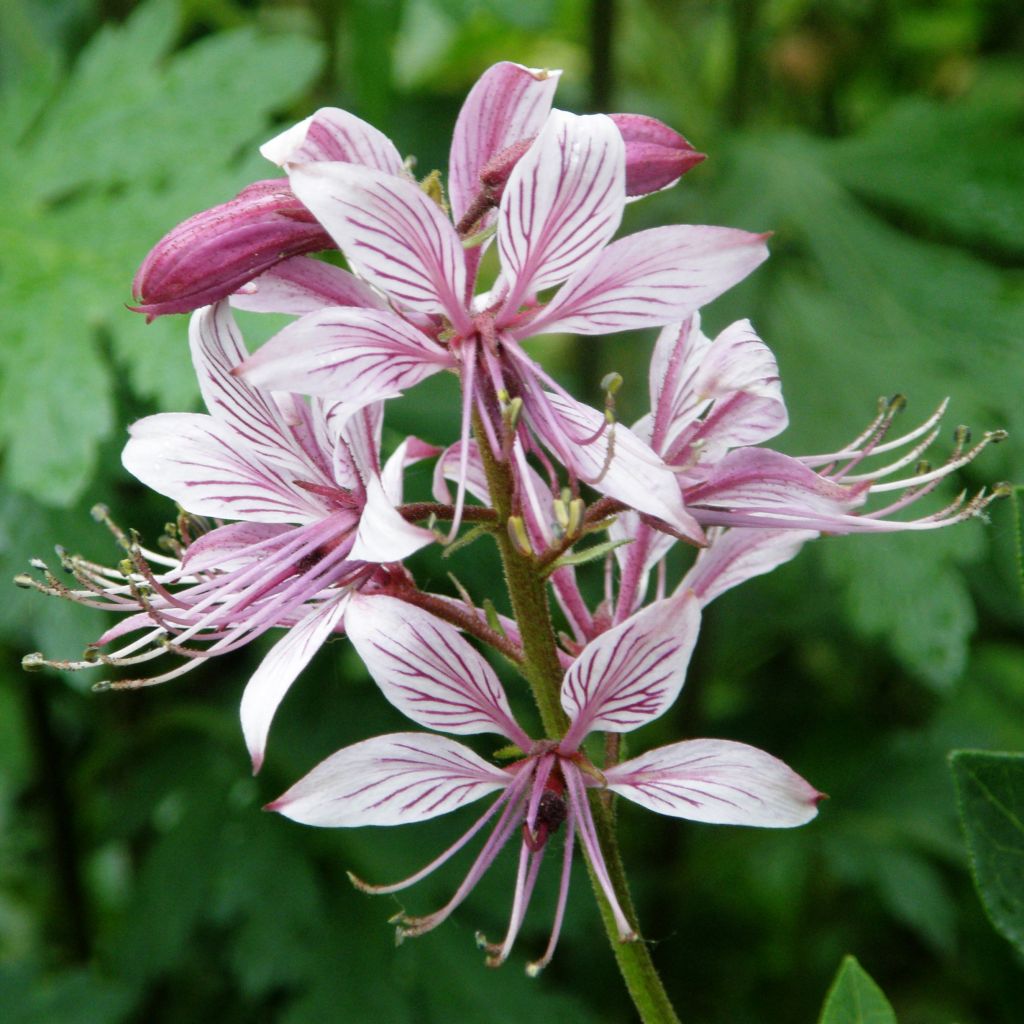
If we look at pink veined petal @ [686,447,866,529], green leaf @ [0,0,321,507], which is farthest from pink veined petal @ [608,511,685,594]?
green leaf @ [0,0,321,507]

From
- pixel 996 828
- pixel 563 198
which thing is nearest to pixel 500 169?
pixel 563 198

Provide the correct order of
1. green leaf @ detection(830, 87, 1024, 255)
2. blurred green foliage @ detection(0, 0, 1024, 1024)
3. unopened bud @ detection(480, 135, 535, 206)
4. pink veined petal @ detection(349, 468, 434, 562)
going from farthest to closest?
green leaf @ detection(830, 87, 1024, 255) < blurred green foliage @ detection(0, 0, 1024, 1024) < unopened bud @ detection(480, 135, 535, 206) < pink veined petal @ detection(349, 468, 434, 562)

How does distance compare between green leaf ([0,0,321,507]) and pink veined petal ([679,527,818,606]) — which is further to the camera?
green leaf ([0,0,321,507])

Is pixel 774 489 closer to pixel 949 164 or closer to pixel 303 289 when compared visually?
pixel 303 289

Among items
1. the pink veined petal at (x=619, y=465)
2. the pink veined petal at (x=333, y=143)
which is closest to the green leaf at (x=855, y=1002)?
the pink veined petal at (x=619, y=465)

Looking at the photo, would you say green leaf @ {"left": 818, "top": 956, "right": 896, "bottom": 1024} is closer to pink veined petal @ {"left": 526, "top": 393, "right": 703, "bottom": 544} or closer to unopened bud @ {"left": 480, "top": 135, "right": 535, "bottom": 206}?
pink veined petal @ {"left": 526, "top": 393, "right": 703, "bottom": 544}

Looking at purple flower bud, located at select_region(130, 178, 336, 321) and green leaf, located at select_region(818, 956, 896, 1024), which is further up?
purple flower bud, located at select_region(130, 178, 336, 321)

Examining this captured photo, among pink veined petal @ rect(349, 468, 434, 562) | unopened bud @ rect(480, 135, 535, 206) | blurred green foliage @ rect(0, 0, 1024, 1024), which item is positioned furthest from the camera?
blurred green foliage @ rect(0, 0, 1024, 1024)

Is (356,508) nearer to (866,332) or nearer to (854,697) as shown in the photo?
(866,332)
